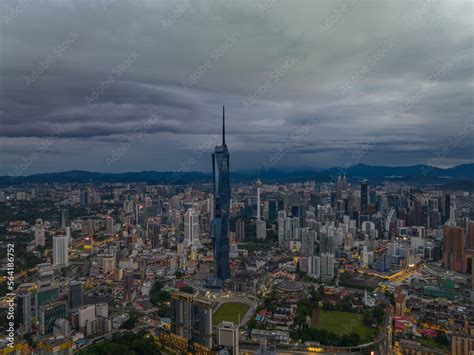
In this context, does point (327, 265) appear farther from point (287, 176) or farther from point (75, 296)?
point (287, 176)

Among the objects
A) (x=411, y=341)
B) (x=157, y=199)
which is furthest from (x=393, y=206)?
(x=411, y=341)

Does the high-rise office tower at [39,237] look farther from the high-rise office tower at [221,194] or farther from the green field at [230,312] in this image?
the green field at [230,312]

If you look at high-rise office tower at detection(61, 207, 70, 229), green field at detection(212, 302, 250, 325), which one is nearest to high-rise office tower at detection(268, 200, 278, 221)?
high-rise office tower at detection(61, 207, 70, 229)

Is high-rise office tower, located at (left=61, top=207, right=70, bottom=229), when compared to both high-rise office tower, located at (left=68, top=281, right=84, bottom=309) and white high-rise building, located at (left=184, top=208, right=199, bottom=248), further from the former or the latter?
high-rise office tower, located at (left=68, top=281, right=84, bottom=309)

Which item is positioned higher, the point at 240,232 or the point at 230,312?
the point at 240,232

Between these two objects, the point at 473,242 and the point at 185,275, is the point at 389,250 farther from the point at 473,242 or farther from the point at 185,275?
the point at 185,275

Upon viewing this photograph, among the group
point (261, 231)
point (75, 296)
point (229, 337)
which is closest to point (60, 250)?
point (75, 296)
